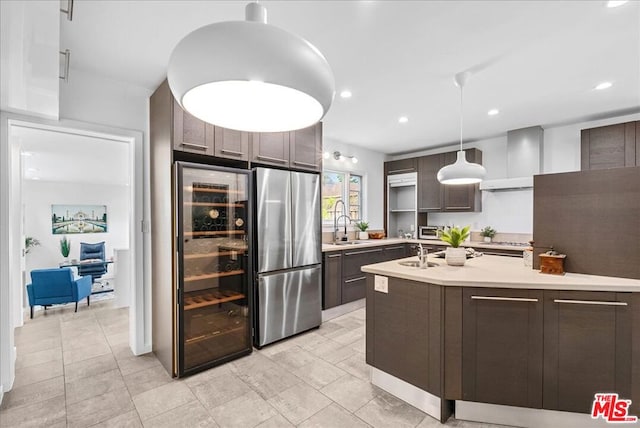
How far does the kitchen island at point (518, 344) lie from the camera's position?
67.4 inches

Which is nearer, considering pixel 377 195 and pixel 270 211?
pixel 270 211

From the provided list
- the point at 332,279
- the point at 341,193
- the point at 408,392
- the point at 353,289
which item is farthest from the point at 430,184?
the point at 408,392

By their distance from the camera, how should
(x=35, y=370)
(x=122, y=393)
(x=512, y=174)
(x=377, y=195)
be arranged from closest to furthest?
(x=122, y=393)
(x=35, y=370)
(x=512, y=174)
(x=377, y=195)

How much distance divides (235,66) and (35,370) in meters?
3.45

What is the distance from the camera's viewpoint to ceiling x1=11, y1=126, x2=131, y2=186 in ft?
12.7

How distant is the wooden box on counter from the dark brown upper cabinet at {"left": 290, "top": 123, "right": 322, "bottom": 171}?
2.36 m

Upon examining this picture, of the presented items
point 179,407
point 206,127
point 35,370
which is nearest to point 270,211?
point 206,127

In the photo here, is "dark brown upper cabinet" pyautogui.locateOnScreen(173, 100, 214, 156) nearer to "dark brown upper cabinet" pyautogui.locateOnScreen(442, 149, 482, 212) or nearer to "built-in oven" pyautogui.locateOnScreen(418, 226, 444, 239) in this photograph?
"dark brown upper cabinet" pyautogui.locateOnScreen(442, 149, 482, 212)

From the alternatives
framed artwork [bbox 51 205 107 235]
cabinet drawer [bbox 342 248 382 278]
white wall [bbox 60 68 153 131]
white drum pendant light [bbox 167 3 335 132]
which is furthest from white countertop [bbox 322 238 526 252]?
framed artwork [bbox 51 205 107 235]

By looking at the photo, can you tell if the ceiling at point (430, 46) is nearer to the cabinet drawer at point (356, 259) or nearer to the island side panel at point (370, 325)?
the island side panel at point (370, 325)

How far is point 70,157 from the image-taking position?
5027 millimetres

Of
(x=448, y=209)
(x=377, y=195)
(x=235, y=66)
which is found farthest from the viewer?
(x=377, y=195)

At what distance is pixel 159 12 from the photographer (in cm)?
182

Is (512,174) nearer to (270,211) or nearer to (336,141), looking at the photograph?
(336,141)
